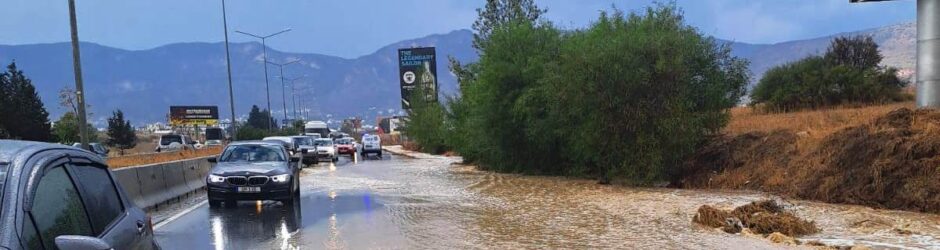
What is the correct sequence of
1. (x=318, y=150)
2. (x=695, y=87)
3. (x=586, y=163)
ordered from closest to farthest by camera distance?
1. (x=695, y=87)
2. (x=586, y=163)
3. (x=318, y=150)

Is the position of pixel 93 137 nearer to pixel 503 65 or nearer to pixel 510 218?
pixel 503 65

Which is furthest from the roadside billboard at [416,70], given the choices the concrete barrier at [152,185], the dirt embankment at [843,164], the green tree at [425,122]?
the concrete barrier at [152,185]

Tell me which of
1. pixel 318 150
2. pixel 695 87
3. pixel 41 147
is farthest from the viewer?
pixel 318 150

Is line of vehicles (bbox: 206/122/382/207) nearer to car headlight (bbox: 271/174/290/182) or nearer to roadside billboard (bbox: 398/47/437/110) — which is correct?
car headlight (bbox: 271/174/290/182)

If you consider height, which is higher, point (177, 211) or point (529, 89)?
point (529, 89)

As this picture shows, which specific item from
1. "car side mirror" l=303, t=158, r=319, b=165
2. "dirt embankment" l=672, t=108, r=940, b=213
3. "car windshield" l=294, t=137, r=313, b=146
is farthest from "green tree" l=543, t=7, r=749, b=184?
"car windshield" l=294, t=137, r=313, b=146

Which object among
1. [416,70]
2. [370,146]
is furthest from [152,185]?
[416,70]

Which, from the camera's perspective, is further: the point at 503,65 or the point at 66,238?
the point at 503,65

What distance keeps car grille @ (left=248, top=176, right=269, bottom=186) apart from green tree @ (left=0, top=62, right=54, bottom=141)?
133 ft

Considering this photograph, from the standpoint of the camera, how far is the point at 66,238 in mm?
3098

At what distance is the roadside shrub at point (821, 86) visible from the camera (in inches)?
1526

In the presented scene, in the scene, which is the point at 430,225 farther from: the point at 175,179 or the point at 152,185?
the point at 175,179

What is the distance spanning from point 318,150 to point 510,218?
100.0 ft

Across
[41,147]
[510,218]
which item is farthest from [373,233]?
[41,147]
